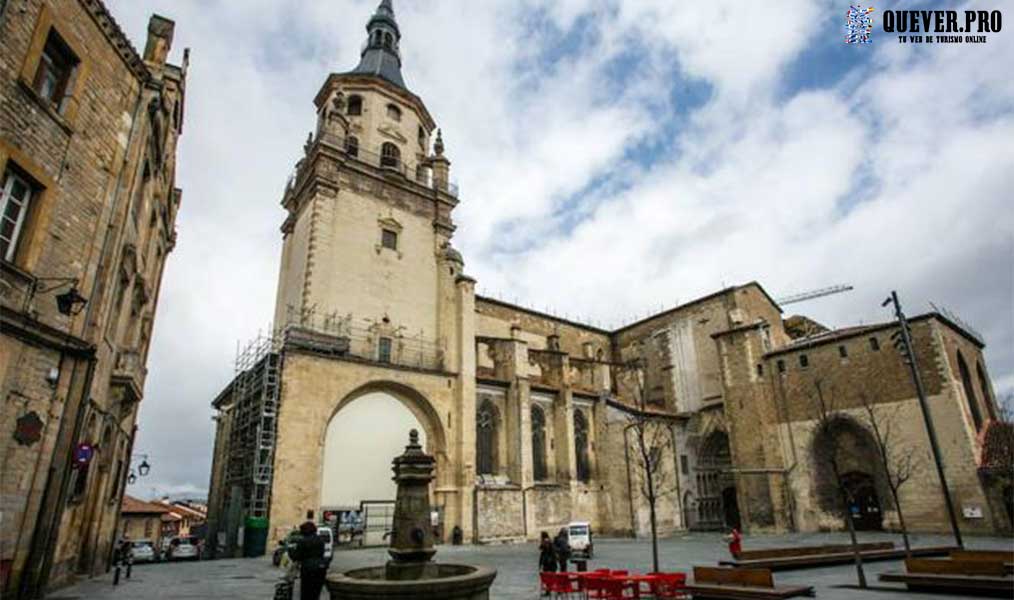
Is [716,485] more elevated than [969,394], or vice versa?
[969,394]

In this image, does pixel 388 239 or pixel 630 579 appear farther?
pixel 388 239

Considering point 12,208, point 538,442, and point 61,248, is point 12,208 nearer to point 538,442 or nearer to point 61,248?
point 61,248

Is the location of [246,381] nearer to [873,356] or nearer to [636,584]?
[636,584]

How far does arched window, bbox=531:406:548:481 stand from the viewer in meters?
28.7

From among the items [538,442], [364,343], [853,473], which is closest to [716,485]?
[853,473]

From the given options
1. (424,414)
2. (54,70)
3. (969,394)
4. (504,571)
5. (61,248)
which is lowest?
(504,571)

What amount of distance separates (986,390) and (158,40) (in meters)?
37.7

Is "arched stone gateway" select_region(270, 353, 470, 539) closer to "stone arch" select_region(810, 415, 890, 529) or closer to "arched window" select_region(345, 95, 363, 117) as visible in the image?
"arched window" select_region(345, 95, 363, 117)

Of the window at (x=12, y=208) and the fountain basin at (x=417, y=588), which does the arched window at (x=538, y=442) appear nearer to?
the fountain basin at (x=417, y=588)

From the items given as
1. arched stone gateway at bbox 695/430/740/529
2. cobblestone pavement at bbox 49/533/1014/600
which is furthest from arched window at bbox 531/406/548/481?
arched stone gateway at bbox 695/430/740/529

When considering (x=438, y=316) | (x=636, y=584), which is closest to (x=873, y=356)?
(x=438, y=316)

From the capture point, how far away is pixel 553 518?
88.7 ft

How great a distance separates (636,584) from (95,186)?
1255cm

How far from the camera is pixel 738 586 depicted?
30.1 ft
